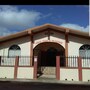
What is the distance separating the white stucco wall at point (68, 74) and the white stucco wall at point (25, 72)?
2843 millimetres

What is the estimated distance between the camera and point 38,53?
874 inches

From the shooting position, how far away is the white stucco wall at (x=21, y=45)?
20.6m

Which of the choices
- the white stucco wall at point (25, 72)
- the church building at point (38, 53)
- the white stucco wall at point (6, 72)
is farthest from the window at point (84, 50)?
the white stucco wall at point (6, 72)

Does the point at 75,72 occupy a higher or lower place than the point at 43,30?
lower

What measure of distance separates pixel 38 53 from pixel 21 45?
2458 millimetres

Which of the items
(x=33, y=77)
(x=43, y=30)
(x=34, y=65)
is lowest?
(x=33, y=77)

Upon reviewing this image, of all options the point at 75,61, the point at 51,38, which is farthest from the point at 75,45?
the point at 51,38

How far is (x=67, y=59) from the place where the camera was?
1914cm

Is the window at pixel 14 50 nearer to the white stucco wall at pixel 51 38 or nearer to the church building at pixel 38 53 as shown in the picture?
the church building at pixel 38 53

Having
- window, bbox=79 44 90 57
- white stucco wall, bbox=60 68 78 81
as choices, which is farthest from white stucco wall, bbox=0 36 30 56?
window, bbox=79 44 90 57
